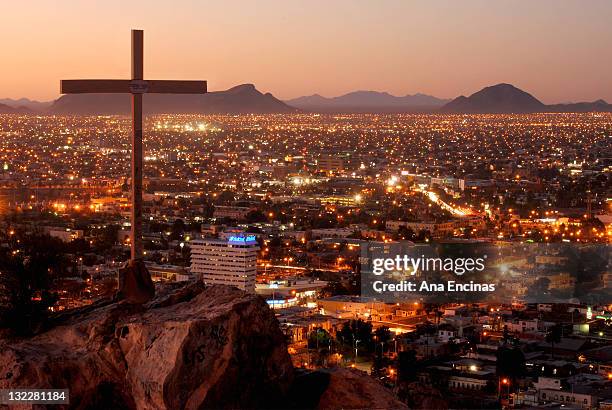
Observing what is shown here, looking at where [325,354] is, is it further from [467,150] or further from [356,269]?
[467,150]

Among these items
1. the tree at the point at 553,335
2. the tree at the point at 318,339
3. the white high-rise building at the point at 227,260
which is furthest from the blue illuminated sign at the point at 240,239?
the tree at the point at 553,335

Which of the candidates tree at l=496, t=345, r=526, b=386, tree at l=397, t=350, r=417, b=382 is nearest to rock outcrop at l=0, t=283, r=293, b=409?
tree at l=397, t=350, r=417, b=382

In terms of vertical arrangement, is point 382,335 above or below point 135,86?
below

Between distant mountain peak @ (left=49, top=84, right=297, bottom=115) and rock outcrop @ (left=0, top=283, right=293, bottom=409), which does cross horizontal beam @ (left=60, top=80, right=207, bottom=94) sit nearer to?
rock outcrop @ (left=0, top=283, right=293, bottom=409)

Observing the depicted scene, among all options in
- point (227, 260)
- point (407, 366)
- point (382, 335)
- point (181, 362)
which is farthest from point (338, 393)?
point (227, 260)

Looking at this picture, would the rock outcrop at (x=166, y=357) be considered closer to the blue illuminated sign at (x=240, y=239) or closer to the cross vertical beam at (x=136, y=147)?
the cross vertical beam at (x=136, y=147)

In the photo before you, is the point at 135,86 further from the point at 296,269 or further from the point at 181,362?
the point at 296,269
